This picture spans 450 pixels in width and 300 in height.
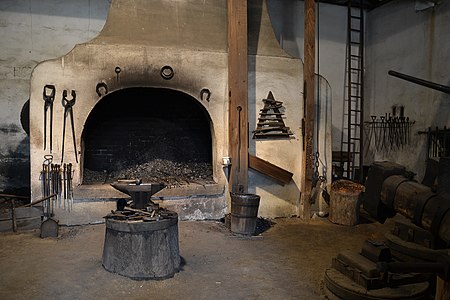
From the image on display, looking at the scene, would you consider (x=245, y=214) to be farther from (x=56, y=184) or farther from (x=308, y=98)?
(x=56, y=184)

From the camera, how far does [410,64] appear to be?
773 centimetres

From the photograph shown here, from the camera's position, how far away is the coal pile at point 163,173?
626 centimetres

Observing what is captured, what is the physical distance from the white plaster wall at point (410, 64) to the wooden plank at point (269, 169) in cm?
310

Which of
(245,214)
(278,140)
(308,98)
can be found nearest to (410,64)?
(308,98)

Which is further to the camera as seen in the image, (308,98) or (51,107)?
(308,98)

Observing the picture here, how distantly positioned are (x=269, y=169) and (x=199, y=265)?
248 centimetres

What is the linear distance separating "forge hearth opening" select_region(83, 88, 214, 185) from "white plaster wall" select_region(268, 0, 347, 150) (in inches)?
120

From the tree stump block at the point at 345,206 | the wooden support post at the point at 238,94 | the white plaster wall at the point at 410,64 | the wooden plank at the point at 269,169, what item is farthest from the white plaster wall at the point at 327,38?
the wooden plank at the point at 269,169

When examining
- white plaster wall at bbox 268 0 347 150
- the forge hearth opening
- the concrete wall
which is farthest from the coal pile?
white plaster wall at bbox 268 0 347 150

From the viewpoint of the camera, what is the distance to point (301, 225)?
621 cm

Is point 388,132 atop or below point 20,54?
below

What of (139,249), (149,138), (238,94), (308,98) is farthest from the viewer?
(149,138)

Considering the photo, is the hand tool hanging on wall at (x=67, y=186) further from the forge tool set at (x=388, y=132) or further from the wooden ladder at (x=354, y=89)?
the forge tool set at (x=388, y=132)

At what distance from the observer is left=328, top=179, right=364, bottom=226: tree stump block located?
623 cm
